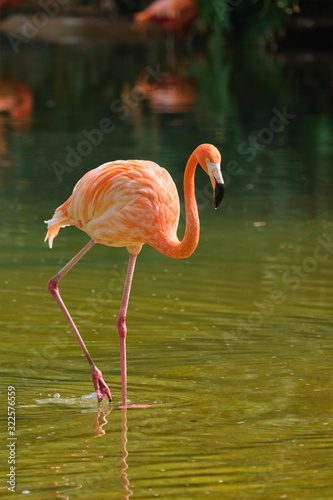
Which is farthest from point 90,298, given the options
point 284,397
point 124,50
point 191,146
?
point 124,50

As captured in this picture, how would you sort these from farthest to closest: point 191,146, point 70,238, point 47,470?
point 191,146 < point 70,238 < point 47,470

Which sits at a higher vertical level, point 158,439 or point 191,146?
point 158,439

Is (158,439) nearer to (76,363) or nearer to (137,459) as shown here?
(137,459)

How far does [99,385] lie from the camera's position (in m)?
4.54

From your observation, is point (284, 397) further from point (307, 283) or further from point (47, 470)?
point (307, 283)

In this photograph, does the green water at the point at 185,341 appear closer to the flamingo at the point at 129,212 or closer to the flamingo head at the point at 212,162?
the flamingo at the point at 129,212

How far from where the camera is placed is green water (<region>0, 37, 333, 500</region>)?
3701 mm

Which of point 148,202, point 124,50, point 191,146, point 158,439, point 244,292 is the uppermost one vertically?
point 148,202

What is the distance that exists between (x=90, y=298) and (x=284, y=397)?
6.01ft

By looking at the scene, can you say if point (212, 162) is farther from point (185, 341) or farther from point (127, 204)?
point (185, 341)

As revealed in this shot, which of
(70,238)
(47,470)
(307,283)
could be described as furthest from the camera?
(70,238)

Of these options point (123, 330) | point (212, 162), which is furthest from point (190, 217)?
point (123, 330)

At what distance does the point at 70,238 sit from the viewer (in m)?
7.54

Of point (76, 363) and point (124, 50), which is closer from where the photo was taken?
point (76, 363)
